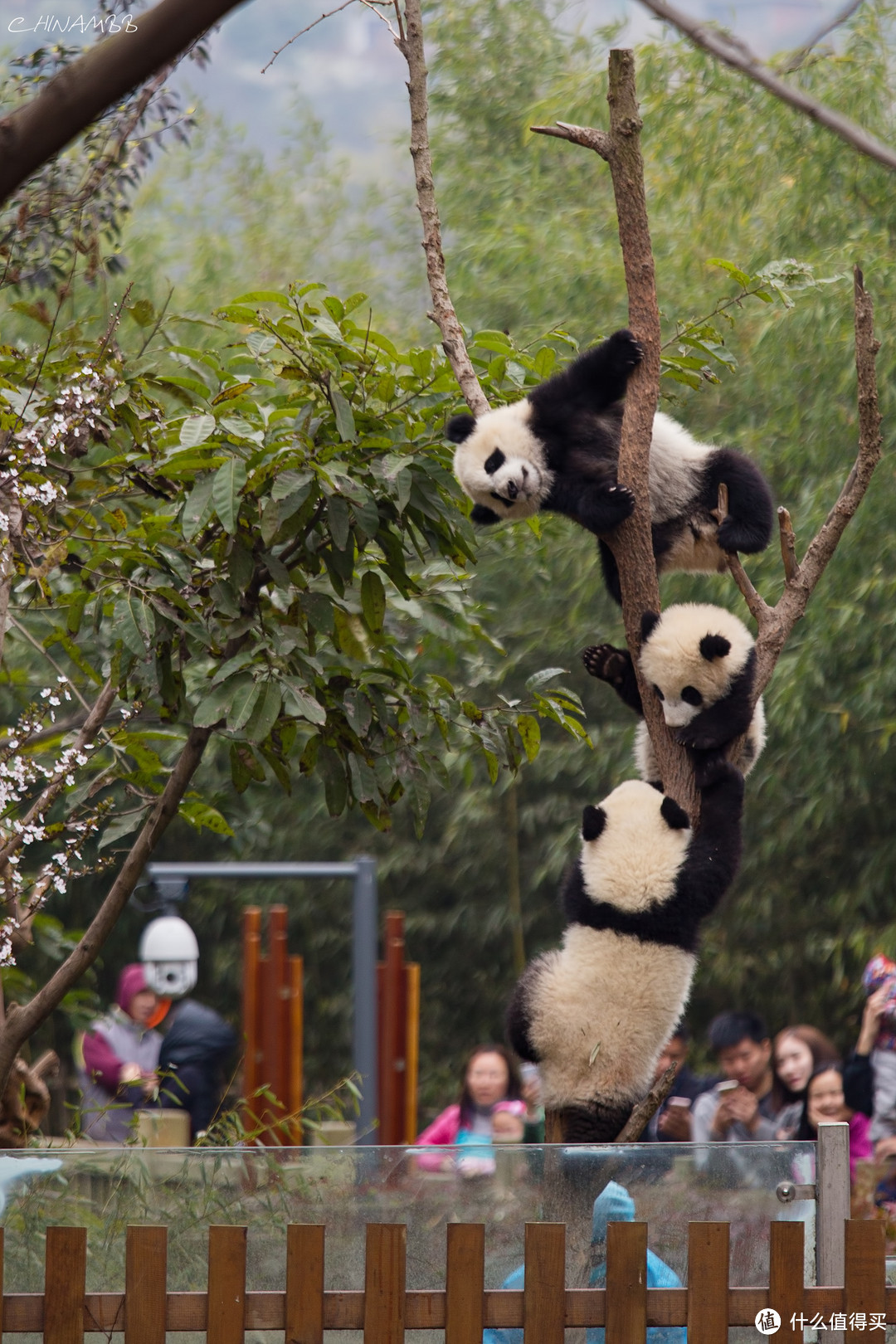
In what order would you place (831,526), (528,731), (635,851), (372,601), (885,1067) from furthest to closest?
(885,1067) < (528,731) < (372,601) < (831,526) < (635,851)

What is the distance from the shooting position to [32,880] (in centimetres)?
239

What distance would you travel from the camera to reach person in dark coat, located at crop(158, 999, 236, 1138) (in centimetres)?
450

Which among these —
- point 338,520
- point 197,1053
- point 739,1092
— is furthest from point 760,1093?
point 338,520

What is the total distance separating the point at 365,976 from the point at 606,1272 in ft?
10.2

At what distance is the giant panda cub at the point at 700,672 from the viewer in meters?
1.79

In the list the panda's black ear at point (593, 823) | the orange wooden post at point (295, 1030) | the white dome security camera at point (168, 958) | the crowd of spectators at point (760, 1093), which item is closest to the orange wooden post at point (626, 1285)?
the panda's black ear at point (593, 823)

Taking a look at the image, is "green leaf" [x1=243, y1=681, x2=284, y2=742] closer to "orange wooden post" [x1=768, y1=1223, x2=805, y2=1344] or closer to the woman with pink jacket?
"orange wooden post" [x1=768, y1=1223, x2=805, y2=1344]

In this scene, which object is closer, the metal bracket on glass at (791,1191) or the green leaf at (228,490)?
the metal bracket on glass at (791,1191)

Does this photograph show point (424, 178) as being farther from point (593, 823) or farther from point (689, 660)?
point (593, 823)

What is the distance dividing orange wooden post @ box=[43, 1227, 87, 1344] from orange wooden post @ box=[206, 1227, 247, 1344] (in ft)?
0.50

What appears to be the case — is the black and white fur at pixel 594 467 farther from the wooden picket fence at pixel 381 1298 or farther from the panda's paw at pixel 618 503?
the wooden picket fence at pixel 381 1298

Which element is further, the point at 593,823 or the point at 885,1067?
the point at 885,1067

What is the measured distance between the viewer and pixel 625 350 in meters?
1.91

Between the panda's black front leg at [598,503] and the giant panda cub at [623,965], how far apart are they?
0.38m
